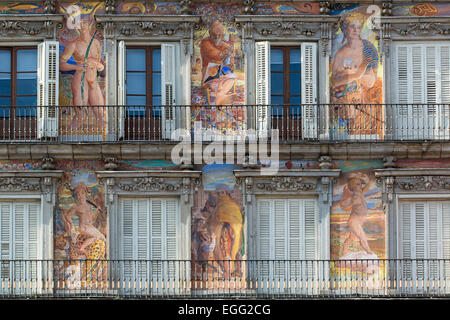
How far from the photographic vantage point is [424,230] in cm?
2358

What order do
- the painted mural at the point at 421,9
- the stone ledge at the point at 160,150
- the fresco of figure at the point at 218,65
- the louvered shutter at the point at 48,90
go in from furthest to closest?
the painted mural at the point at 421,9 < the fresco of figure at the point at 218,65 < the louvered shutter at the point at 48,90 < the stone ledge at the point at 160,150

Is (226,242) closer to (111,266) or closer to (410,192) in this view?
(111,266)

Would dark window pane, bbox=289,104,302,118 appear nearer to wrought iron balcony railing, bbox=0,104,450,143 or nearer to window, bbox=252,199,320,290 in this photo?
wrought iron balcony railing, bbox=0,104,450,143

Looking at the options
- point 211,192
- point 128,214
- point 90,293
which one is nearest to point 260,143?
A: point 211,192

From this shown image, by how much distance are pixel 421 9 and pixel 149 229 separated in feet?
25.7

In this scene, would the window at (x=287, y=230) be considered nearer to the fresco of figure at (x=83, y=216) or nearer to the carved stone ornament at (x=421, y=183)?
the carved stone ornament at (x=421, y=183)

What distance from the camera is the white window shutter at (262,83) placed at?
23734 millimetres

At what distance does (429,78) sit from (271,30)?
3.71m

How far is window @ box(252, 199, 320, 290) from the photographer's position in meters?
23.6

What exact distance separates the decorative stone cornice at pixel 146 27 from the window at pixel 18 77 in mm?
1803

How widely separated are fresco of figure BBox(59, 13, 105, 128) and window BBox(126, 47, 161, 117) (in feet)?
2.11

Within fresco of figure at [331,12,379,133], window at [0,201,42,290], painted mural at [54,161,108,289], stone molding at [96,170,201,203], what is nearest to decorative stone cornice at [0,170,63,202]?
painted mural at [54,161,108,289]

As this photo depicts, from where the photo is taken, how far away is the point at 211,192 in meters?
23.6

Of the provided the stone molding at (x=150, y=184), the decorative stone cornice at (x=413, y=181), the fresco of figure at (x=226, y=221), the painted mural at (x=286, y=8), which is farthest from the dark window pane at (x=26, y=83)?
the decorative stone cornice at (x=413, y=181)
